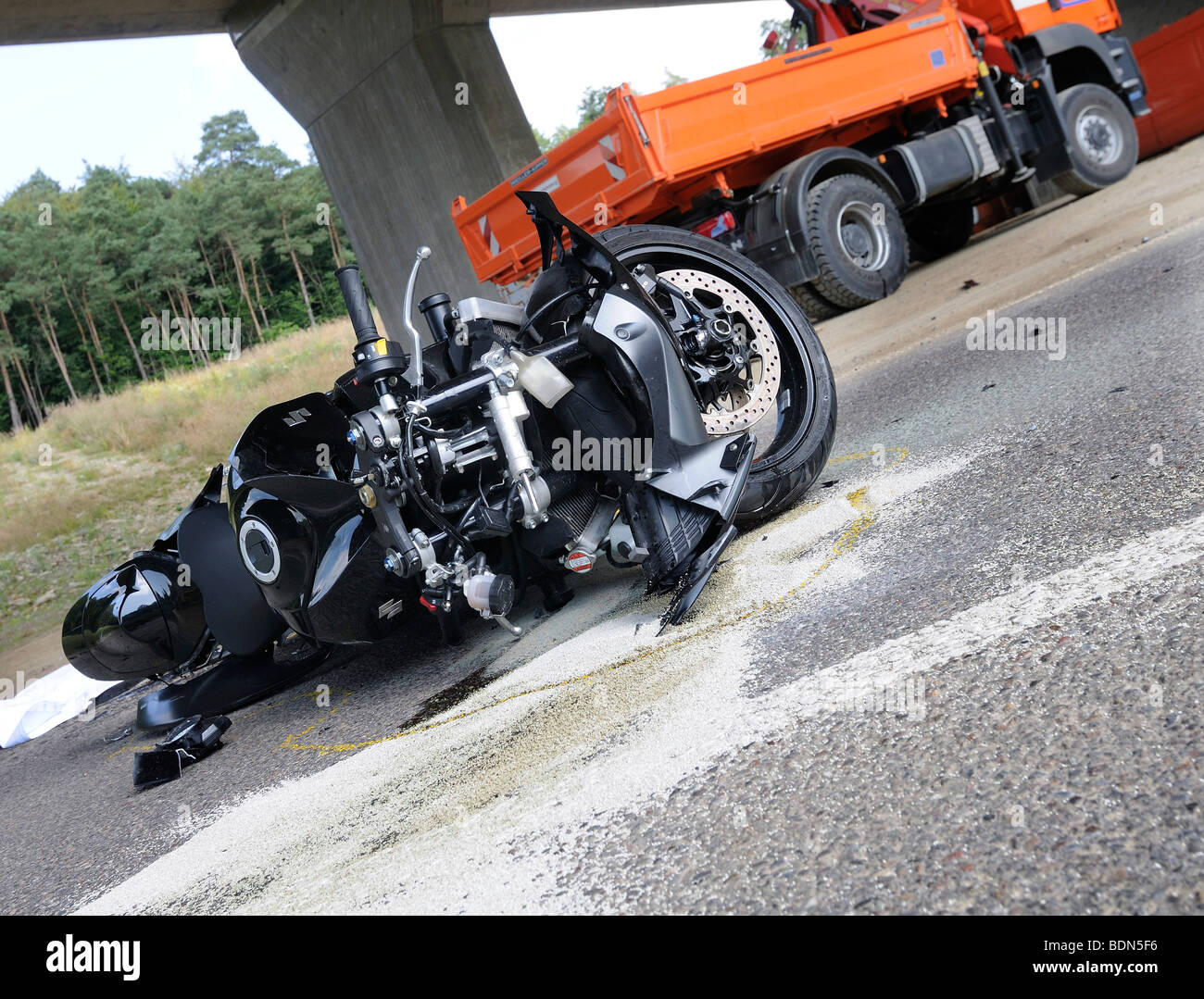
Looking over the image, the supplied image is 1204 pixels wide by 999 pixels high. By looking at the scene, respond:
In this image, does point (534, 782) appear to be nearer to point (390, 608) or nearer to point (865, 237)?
point (390, 608)

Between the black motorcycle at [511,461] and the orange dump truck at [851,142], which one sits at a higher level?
the orange dump truck at [851,142]

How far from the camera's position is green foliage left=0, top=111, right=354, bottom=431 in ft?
173

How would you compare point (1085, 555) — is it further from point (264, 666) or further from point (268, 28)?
point (268, 28)

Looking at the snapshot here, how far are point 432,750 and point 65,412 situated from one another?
26.9 m

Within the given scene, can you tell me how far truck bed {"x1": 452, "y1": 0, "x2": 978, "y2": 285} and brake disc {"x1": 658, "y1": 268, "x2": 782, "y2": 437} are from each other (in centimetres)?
399

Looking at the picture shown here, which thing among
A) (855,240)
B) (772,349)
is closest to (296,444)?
(772,349)

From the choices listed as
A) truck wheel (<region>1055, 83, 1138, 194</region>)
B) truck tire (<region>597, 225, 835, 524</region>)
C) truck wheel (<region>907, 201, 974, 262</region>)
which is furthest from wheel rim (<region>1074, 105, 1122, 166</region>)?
truck tire (<region>597, 225, 835, 524</region>)

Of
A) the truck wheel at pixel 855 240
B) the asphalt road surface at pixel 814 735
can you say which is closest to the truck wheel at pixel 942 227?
the truck wheel at pixel 855 240

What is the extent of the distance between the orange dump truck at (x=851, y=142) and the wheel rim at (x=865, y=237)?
0.02 meters

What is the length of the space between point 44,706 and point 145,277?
56576mm

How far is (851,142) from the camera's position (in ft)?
31.2

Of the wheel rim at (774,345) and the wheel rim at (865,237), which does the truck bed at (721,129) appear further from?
the wheel rim at (774,345)

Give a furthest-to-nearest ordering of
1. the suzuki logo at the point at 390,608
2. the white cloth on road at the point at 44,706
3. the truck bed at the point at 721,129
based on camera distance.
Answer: the truck bed at the point at 721,129 → the white cloth on road at the point at 44,706 → the suzuki logo at the point at 390,608

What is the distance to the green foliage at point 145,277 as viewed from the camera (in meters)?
52.7
